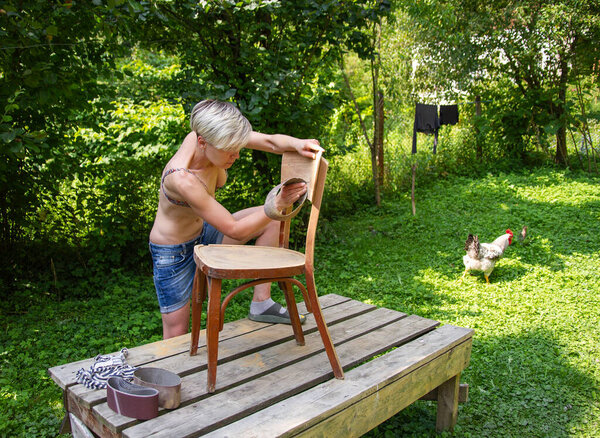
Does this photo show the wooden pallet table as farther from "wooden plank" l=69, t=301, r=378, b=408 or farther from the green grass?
the green grass

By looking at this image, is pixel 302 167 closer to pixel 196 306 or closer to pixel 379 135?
pixel 196 306

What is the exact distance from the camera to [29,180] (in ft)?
14.3

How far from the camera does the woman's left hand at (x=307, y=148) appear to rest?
2.26 meters

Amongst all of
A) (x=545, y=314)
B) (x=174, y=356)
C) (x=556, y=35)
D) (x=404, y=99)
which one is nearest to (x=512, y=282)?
(x=545, y=314)

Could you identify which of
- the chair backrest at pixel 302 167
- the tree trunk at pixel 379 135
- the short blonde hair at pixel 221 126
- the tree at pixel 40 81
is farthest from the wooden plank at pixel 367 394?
the tree trunk at pixel 379 135

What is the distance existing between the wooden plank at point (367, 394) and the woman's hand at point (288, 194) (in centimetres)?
78

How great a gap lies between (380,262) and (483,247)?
1144mm

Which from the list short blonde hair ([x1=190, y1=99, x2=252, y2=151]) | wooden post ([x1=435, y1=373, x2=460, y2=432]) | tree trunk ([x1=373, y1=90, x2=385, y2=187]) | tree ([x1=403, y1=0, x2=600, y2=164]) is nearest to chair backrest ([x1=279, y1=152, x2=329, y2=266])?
short blonde hair ([x1=190, y1=99, x2=252, y2=151])

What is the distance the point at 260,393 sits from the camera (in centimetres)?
201

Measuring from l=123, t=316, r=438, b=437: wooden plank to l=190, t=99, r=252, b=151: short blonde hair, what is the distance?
1077 mm

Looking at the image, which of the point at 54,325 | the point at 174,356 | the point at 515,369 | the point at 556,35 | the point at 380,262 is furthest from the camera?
the point at 556,35

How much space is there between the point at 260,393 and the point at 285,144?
3.85 ft

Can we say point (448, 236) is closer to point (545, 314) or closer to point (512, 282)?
point (512, 282)

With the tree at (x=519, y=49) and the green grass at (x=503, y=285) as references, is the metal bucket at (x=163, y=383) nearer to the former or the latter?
the green grass at (x=503, y=285)
